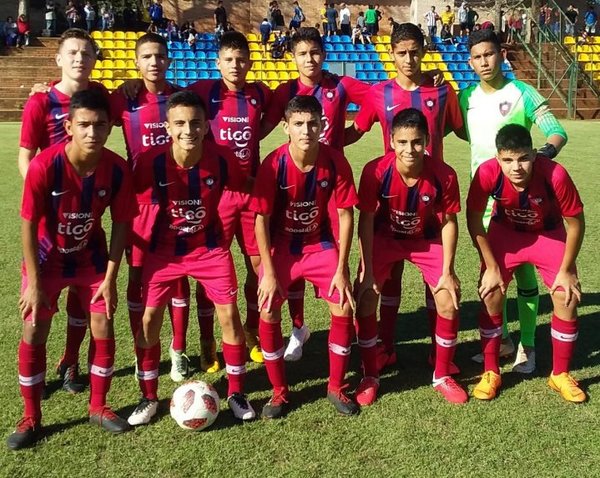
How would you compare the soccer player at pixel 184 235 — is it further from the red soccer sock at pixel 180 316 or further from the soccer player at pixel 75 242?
the red soccer sock at pixel 180 316

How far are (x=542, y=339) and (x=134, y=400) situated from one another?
280cm

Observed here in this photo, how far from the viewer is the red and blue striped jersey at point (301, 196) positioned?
11.3ft

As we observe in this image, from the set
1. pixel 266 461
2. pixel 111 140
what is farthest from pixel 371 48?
pixel 266 461

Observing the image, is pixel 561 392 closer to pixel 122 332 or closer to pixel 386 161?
pixel 386 161

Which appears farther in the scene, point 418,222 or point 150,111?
point 150,111

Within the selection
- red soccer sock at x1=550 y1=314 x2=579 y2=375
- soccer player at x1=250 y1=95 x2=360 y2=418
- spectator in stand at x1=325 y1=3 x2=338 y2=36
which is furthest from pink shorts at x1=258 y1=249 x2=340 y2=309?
spectator in stand at x1=325 y1=3 x2=338 y2=36

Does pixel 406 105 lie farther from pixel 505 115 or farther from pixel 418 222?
pixel 418 222

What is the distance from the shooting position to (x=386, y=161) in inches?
143

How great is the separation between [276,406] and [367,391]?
54cm

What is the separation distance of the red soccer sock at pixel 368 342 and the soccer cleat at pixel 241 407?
29.2 inches

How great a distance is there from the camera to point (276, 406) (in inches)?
133

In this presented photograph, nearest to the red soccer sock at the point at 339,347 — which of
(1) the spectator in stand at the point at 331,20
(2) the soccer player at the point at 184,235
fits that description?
(2) the soccer player at the point at 184,235

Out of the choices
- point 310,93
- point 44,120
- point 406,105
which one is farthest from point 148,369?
point 406,105

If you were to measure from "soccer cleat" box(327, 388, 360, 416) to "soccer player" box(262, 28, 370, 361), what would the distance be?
2.35ft
